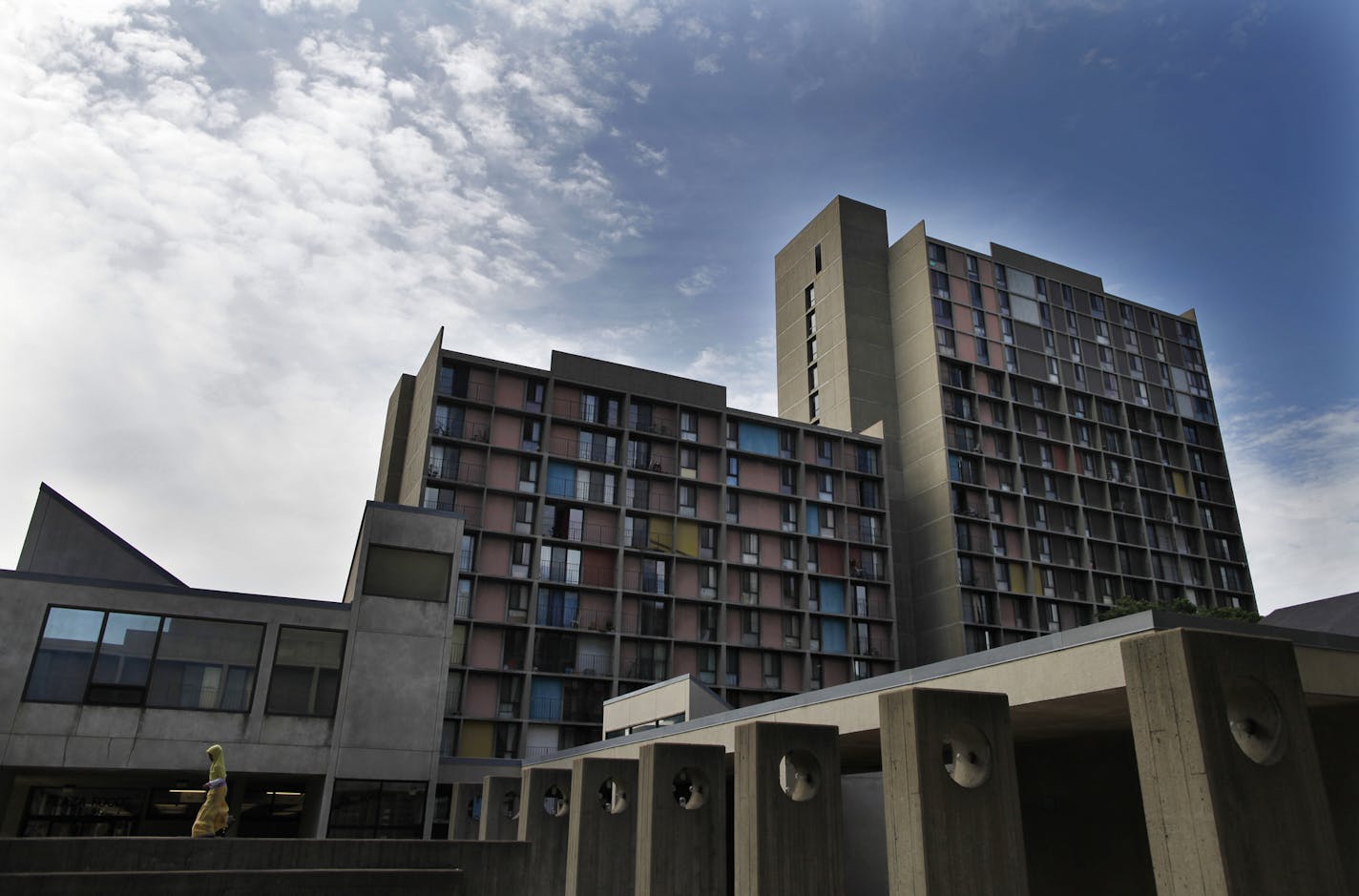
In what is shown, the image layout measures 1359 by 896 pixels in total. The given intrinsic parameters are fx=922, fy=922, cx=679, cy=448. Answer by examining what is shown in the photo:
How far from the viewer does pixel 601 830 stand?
1789 cm

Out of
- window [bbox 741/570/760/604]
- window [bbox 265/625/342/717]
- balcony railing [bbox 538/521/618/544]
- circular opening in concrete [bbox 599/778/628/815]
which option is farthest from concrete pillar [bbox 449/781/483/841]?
window [bbox 741/570/760/604]

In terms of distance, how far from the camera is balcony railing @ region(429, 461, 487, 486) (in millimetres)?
50188

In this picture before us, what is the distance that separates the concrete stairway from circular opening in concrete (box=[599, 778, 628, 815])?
9.32ft

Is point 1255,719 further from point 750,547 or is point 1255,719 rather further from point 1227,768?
point 750,547

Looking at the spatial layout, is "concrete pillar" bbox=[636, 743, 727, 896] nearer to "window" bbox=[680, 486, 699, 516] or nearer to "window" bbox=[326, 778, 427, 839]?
"window" bbox=[326, 778, 427, 839]

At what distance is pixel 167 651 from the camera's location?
1012 inches

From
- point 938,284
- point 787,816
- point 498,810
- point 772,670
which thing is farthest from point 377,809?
point 938,284

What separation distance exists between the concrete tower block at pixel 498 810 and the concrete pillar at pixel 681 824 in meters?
11.3

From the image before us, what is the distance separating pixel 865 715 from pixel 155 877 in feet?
38.9

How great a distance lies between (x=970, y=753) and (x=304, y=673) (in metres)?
21.2

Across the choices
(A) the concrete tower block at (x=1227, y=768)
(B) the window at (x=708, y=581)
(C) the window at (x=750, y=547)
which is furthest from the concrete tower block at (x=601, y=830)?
(C) the window at (x=750, y=547)

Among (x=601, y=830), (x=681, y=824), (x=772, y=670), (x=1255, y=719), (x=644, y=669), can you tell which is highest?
(x=772, y=670)

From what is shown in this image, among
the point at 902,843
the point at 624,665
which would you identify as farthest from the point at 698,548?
the point at 902,843

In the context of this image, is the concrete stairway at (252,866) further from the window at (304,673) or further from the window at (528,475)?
the window at (528,475)
